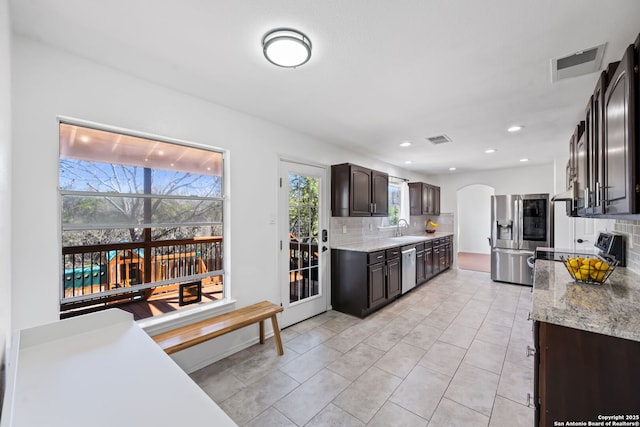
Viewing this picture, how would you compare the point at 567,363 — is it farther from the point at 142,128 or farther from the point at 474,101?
the point at 142,128

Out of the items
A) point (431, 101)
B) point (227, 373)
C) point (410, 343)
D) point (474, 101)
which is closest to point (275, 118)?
point (431, 101)

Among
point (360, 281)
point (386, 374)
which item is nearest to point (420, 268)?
point (360, 281)

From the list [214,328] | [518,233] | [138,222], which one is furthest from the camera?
[518,233]

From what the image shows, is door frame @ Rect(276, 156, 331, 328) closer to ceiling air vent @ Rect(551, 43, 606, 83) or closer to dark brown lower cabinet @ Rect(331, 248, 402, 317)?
dark brown lower cabinet @ Rect(331, 248, 402, 317)

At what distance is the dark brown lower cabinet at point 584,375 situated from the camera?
1192 mm

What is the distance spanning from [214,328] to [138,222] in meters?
1.07

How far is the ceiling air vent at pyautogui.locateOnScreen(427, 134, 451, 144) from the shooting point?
360 cm

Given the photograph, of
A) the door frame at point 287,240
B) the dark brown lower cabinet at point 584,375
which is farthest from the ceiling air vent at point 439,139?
the dark brown lower cabinet at point 584,375

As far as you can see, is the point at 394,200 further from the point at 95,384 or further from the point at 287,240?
the point at 95,384

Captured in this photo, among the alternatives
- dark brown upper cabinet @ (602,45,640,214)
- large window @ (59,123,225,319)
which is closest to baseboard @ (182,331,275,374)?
large window @ (59,123,225,319)

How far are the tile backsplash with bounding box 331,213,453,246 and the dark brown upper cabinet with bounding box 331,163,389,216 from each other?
311mm

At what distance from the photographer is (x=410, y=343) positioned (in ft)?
9.44

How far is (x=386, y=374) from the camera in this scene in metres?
2.33

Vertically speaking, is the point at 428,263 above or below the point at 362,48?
below
